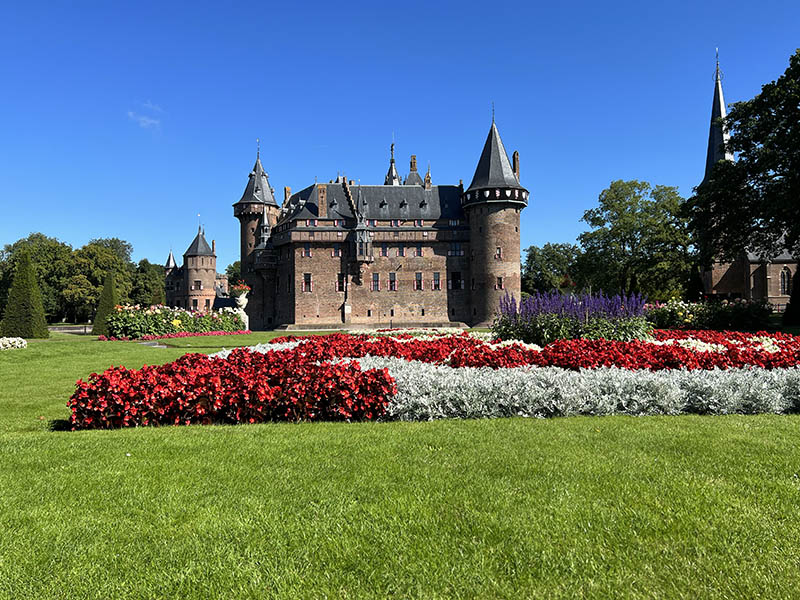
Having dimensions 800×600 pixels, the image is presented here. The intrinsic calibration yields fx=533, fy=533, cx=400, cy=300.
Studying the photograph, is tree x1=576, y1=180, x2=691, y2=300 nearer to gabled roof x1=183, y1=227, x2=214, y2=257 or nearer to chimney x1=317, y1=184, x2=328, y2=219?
chimney x1=317, y1=184, x2=328, y2=219

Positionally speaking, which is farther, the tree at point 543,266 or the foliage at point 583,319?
the tree at point 543,266

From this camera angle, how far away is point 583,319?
1378cm

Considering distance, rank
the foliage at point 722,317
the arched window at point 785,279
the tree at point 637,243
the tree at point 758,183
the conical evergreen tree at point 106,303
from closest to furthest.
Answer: the foliage at point 722,317
the tree at point 758,183
the conical evergreen tree at point 106,303
the tree at point 637,243
the arched window at point 785,279

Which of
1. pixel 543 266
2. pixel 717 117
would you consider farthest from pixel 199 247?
pixel 717 117

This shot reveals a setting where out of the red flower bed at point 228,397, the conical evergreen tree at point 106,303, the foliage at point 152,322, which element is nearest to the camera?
the red flower bed at point 228,397

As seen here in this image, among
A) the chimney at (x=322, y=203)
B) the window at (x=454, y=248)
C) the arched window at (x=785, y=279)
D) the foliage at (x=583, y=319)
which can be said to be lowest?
the foliage at (x=583, y=319)

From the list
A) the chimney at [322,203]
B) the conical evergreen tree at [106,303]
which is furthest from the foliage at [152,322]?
the chimney at [322,203]

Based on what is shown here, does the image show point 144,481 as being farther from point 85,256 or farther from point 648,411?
point 85,256

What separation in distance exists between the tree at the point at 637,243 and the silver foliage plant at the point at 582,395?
40.4 m

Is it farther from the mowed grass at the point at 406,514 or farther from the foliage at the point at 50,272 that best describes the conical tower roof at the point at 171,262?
the mowed grass at the point at 406,514

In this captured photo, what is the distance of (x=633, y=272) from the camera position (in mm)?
46812

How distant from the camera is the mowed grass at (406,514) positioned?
3047 mm

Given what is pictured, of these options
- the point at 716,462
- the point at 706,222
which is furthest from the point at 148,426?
the point at 706,222

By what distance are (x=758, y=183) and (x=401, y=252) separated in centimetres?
2987
